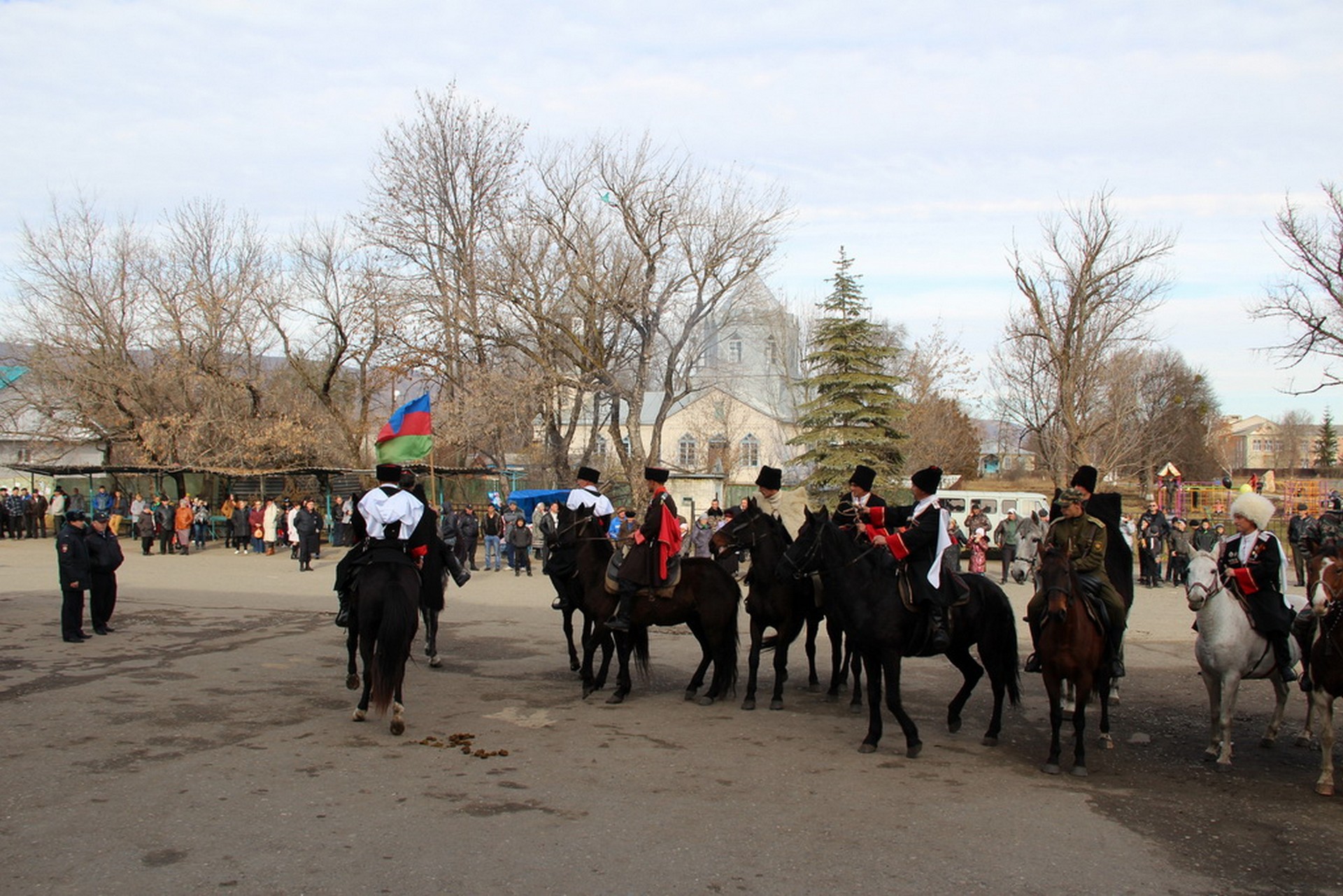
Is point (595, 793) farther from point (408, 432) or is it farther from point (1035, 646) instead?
point (408, 432)

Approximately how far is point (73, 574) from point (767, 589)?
30.6ft

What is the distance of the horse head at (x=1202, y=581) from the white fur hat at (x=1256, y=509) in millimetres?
502

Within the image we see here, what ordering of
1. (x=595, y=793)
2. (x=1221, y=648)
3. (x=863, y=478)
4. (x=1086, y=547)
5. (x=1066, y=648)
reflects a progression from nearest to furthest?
(x=595, y=793)
(x=1066, y=648)
(x=1221, y=648)
(x=1086, y=547)
(x=863, y=478)

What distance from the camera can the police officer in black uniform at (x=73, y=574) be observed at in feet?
43.6

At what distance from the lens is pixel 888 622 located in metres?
8.39

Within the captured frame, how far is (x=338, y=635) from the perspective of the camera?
1435cm

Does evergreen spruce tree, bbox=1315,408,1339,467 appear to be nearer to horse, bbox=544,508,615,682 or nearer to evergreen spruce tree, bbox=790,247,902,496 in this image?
evergreen spruce tree, bbox=790,247,902,496

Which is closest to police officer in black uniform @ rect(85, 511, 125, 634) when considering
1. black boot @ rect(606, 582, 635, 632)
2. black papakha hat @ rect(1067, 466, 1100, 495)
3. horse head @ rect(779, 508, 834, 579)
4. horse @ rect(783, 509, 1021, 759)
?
black boot @ rect(606, 582, 635, 632)

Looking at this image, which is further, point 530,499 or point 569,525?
point 530,499

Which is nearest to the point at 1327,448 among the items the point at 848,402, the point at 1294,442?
the point at 1294,442

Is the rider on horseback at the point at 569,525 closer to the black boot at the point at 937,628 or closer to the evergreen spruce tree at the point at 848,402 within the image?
the black boot at the point at 937,628

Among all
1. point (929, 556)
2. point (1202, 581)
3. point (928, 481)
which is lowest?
point (1202, 581)

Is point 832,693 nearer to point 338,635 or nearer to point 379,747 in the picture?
point 379,747

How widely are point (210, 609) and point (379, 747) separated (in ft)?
35.5
